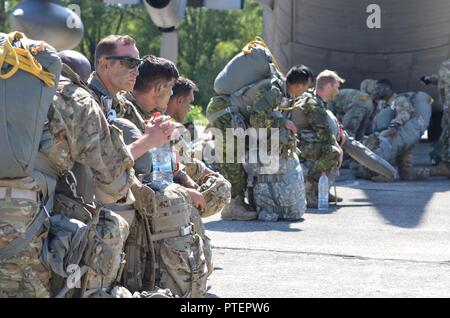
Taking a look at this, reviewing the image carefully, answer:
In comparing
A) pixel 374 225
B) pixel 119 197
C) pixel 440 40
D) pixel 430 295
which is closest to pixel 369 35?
pixel 440 40

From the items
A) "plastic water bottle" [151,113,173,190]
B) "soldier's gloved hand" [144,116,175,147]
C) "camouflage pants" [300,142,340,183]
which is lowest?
"camouflage pants" [300,142,340,183]

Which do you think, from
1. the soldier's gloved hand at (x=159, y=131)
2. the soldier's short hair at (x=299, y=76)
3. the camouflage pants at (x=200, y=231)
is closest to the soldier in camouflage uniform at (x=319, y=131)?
the soldier's short hair at (x=299, y=76)

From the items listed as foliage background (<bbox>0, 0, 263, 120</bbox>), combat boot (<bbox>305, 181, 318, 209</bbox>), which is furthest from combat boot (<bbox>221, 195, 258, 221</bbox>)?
foliage background (<bbox>0, 0, 263, 120</bbox>)

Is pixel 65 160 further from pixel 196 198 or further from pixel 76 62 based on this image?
pixel 196 198

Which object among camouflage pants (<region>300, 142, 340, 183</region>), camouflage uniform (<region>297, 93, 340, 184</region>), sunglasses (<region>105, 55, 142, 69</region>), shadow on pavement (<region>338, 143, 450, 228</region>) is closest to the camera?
sunglasses (<region>105, 55, 142, 69</region>)

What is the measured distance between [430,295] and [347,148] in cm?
484

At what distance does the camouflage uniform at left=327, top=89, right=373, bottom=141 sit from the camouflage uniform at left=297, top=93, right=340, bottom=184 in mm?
3240

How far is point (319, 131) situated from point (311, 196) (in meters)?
0.79

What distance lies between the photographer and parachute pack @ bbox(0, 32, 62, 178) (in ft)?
13.1

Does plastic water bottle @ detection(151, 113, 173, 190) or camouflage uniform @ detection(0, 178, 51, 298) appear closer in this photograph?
camouflage uniform @ detection(0, 178, 51, 298)

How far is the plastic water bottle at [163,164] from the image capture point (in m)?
5.33

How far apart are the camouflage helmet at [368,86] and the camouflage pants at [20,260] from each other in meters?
10.1

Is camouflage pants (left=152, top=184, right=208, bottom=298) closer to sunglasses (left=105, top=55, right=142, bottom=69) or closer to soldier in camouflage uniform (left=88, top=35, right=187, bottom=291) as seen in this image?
soldier in camouflage uniform (left=88, top=35, right=187, bottom=291)

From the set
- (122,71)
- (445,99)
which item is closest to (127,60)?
(122,71)
